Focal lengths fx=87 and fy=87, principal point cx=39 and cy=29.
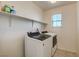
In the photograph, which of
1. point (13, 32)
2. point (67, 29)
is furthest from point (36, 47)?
point (67, 29)

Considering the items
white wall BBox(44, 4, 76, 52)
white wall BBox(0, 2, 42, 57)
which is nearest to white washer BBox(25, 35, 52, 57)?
white wall BBox(0, 2, 42, 57)

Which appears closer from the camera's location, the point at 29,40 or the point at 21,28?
the point at 29,40

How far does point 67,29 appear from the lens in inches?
169

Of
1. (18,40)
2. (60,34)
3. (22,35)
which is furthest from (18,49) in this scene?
(60,34)

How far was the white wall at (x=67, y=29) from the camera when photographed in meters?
4.13

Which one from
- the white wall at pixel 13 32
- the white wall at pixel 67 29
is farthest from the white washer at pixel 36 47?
the white wall at pixel 67 29

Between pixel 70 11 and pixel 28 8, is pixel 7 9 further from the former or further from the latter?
pixel 70 11

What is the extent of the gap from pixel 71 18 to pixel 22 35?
2.60m

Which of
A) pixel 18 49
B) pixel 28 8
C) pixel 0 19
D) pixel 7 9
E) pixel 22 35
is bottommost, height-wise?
pixel 18 49

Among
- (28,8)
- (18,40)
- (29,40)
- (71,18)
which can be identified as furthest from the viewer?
(71,18)

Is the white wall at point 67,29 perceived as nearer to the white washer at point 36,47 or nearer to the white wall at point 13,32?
the white wall at point 13,32

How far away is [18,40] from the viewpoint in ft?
8.59

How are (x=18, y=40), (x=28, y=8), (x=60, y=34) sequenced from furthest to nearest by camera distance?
(x=60, y=34) → (x=28, y=8) → (x=18, y=40)

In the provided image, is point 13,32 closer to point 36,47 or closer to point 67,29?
point 36,47
